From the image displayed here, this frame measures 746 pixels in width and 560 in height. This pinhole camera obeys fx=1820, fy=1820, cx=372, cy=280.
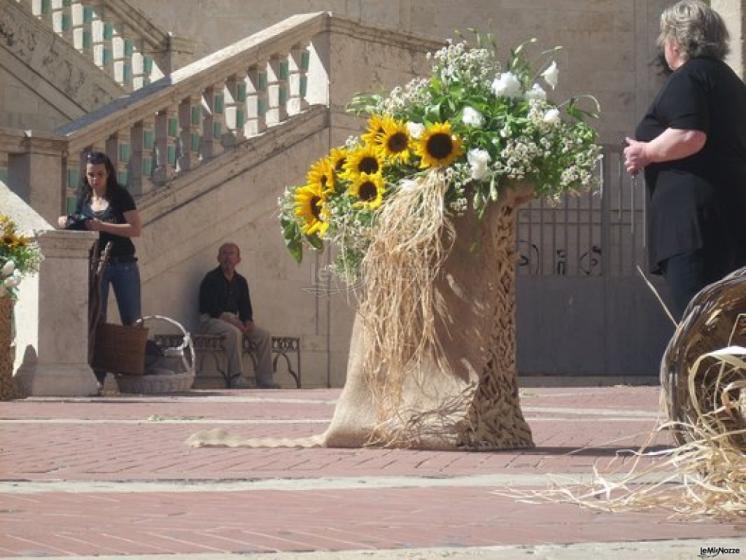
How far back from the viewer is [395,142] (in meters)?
7.84

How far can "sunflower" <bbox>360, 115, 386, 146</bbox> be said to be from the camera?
7.89 metres

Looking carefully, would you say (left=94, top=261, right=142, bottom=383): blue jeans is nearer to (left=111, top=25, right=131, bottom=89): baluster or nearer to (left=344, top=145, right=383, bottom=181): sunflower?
(left=111, top=25, right=131, bottom=89): baluster

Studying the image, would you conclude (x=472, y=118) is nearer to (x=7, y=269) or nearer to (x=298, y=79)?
(x=7, y=269)

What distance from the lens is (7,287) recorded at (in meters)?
12.8

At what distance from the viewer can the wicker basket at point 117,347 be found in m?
14.3

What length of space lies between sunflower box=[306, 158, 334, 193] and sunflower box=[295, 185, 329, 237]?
0.02 m

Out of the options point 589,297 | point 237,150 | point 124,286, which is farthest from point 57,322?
point 589,297

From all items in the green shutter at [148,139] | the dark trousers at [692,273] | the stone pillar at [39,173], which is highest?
the green shutter at [148,139]

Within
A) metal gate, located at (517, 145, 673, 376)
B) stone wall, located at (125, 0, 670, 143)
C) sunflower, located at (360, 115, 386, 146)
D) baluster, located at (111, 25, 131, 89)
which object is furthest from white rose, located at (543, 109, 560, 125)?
stone wall, located at (125, 0, 670, 143)

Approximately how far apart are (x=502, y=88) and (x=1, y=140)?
8.32m

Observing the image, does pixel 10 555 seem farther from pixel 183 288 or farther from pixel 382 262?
pixel 183 288

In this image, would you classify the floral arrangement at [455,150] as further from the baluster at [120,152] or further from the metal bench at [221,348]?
the baluster at [120,152]

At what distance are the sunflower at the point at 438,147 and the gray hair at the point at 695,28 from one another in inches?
41.5

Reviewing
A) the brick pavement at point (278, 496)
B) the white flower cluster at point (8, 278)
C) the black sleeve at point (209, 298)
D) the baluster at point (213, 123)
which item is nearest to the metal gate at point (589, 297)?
the baluster at point (213, 123)
